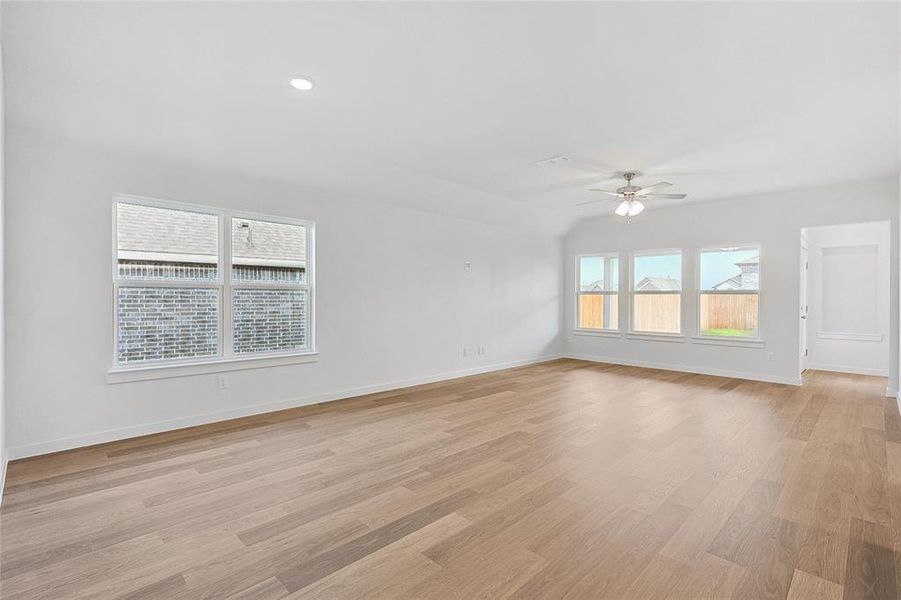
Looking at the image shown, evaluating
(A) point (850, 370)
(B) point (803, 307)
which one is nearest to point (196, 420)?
(B) point (803, 307)

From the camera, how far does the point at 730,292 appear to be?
22.2 feet

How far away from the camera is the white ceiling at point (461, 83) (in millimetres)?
2209

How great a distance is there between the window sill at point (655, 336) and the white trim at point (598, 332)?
0.23m

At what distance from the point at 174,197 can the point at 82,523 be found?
2888 millimetres

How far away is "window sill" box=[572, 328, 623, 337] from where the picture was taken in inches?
318

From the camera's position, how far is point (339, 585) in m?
1.89

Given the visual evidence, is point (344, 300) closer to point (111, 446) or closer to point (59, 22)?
point (111, 446)

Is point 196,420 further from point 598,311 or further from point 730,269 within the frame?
point 730,269

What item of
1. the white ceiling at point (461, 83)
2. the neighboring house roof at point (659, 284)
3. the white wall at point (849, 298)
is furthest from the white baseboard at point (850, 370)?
the white ceiling at point (461, 83)

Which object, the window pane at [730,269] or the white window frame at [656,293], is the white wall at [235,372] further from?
the window pane at [730,269]

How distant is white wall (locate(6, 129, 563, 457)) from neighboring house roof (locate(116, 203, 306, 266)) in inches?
6.9

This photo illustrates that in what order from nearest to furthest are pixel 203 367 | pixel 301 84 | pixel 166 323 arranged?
pixel 301 84, pixel 166 323, pixel 203 367

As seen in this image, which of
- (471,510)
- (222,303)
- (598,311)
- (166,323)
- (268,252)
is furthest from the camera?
(598,311)

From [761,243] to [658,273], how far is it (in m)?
1.56
